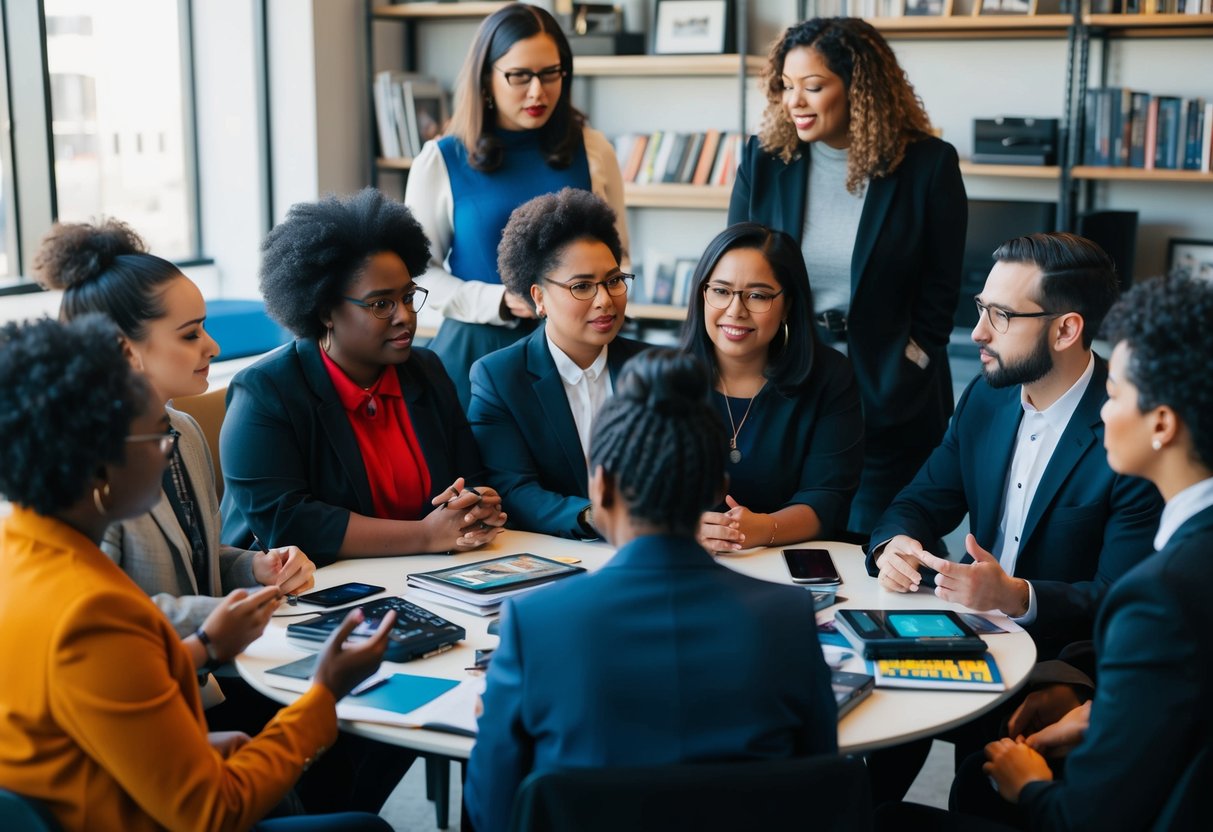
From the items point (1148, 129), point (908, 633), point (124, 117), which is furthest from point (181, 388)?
point (1148, 129)

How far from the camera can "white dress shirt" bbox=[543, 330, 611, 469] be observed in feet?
8.57

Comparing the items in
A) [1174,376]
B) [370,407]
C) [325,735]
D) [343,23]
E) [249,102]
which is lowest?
[325,735]

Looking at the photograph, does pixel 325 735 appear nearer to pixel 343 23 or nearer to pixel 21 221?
pixel 21 221

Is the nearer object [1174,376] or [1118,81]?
[1174,376]

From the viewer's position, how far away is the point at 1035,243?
2.33 m

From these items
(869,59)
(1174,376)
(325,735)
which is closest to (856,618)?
(1174,376)

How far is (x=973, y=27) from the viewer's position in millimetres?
4625

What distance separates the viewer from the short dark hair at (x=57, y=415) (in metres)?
1.33

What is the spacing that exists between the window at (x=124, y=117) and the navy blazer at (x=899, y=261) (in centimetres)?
247

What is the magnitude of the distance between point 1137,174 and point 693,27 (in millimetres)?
1751

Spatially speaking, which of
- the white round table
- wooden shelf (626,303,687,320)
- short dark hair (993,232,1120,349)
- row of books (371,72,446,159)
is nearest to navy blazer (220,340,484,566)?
the white round table

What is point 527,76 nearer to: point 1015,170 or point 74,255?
point 74,255

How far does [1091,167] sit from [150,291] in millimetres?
3573

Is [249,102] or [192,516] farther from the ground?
[249,102]
